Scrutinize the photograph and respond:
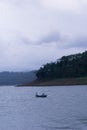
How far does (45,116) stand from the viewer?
75.8 meters

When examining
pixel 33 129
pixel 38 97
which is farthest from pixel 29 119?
pixel 38 97

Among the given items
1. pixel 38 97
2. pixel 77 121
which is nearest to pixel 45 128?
pixel 77 121

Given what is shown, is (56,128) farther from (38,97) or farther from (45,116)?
(38,97)

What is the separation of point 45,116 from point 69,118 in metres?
6.63

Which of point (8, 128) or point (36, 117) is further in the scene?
point (36, 117)

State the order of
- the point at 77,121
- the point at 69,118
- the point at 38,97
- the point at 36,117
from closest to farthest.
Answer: the point at 77,121 < the point at 69,118 < the point at 36,117 < the point at 38,97

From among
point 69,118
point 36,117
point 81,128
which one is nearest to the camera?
point 81,128

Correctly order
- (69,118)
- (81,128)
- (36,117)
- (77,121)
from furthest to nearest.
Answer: (36,117) → (69,118) → (77,121) → (81,128)

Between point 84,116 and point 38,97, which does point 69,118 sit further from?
point 38,97

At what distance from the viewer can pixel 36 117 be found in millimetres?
74500

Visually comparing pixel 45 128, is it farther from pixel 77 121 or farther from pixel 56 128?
pixel 77 121

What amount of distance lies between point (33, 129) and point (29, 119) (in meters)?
12.0

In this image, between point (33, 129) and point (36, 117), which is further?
point (36, 117)

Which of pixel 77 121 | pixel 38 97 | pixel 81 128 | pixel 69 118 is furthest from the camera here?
pixel 38 97
